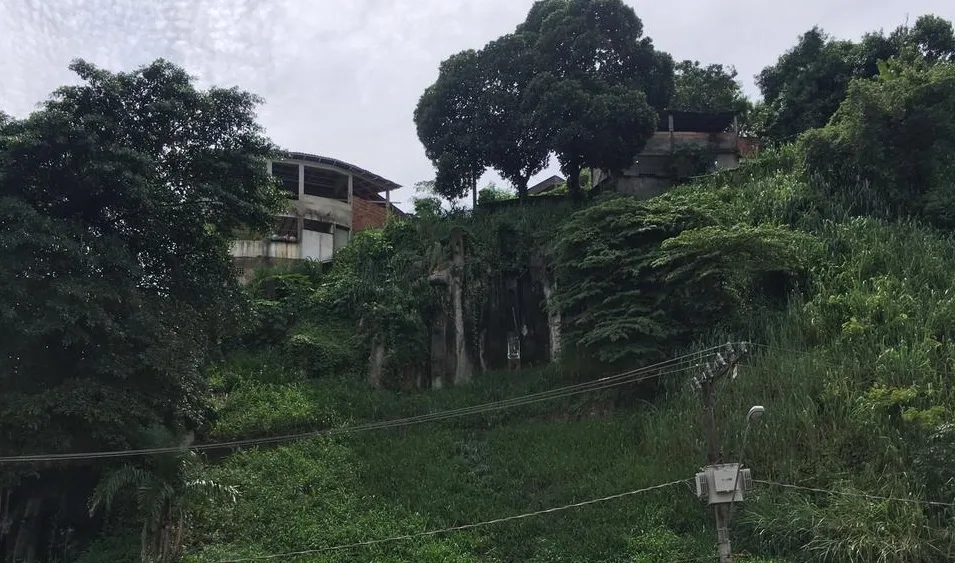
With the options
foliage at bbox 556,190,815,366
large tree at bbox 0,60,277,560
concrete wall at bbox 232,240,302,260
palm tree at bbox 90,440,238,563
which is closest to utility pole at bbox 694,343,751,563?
foliage at bbox 556,190,815,366

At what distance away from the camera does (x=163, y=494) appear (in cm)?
1353

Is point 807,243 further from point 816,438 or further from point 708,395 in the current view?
point 708,395

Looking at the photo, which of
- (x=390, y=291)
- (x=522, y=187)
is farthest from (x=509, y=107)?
(x=390, y=291)

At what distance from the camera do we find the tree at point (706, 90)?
3400cm

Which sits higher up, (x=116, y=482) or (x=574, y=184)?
(x=574, y=184)

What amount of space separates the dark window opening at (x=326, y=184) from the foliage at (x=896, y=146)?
67.1 ft

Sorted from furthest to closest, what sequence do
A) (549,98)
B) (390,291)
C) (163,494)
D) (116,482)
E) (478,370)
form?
(549,98)
(478,370)
(390,291)
(163,494)
(116,482)

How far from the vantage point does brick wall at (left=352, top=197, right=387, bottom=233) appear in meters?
34.7

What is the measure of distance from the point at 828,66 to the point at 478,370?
18172mm

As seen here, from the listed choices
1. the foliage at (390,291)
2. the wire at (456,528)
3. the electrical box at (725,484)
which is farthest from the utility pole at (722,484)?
the foliage at (390,291)

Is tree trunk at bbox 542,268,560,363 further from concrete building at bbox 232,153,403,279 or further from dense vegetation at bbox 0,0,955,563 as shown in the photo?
concrete building at bbox 232,153,403,279

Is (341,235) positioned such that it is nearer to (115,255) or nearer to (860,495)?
(115,255)

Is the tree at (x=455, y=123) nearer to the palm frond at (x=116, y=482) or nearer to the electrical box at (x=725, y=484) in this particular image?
the palm frond at (x=116, y=482)

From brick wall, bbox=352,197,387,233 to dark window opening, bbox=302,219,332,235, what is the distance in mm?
1401
